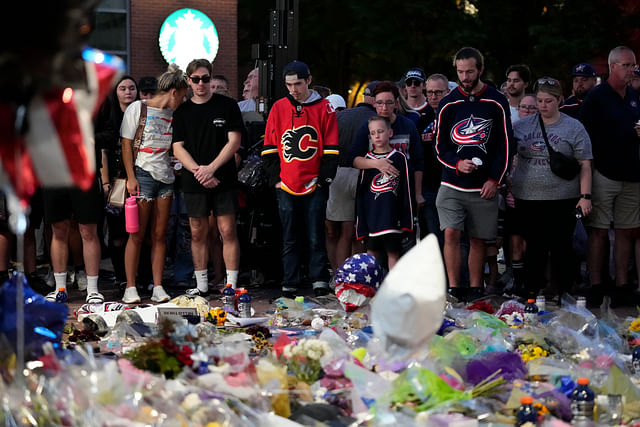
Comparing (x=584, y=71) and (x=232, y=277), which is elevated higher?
(x=584, y=71)

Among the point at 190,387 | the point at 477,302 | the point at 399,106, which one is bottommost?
the point at 477,302

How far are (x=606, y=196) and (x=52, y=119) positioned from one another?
20.8ft

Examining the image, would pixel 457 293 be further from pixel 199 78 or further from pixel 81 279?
pixel 81 279

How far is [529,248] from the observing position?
27.5ft

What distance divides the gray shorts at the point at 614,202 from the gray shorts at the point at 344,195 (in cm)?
208

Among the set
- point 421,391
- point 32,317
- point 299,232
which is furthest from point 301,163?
point 421,391

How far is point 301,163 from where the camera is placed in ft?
28.2

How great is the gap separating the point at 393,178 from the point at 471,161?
26.7 inches

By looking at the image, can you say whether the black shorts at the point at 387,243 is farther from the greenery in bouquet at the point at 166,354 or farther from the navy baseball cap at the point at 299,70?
the greenery in bouquet at the point at 166,354

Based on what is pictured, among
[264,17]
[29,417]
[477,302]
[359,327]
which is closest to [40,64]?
[29,417]

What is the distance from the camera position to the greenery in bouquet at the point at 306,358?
4875 mm

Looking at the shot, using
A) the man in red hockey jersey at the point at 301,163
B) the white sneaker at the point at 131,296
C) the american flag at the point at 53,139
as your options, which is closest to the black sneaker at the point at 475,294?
the man in red hockey jersey at the point at 301,163

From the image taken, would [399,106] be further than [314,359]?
Yes

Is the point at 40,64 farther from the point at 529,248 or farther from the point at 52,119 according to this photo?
the point at 529,248
